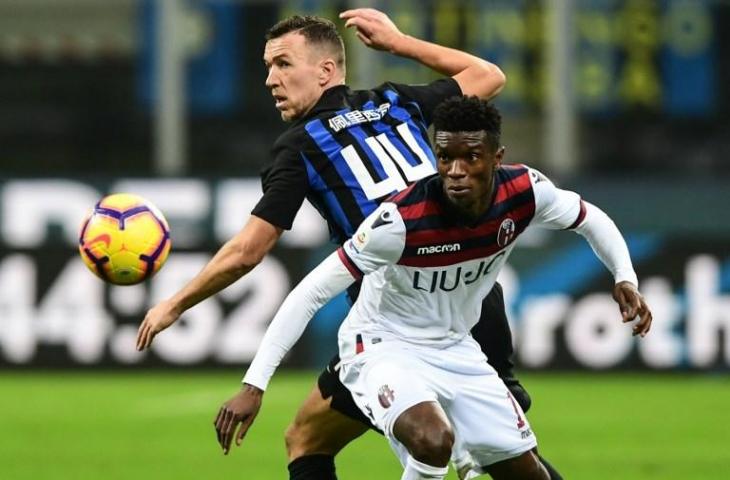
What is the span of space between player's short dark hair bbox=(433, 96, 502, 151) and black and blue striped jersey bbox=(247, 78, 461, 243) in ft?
1.99

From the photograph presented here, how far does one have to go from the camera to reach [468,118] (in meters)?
6.20

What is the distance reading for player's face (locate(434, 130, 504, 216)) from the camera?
6160 millimetres

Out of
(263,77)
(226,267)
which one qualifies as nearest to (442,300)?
(226,267)

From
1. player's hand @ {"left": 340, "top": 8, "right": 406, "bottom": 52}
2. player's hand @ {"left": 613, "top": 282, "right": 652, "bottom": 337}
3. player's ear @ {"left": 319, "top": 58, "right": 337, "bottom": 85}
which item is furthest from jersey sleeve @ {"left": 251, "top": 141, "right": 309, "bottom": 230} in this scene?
player's hand @ {"left": 613, "top": 282, "right": 652, "bottom": 337}

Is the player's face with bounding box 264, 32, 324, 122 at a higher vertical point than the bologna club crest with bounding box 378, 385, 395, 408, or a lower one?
higher

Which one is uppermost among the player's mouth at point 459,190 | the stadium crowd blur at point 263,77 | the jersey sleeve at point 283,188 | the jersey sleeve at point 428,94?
the jersey sleeve at point 428,94

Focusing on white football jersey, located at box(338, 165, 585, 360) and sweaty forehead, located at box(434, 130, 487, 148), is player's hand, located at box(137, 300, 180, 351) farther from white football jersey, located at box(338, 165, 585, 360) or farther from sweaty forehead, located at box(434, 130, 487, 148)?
sweaty forehead, located at box(434, 130, 487, 148)

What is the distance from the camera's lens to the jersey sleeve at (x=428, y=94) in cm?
716

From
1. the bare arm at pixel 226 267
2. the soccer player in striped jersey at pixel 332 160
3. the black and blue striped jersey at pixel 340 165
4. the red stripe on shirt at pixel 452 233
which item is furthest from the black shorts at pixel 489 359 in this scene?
the red stripe on shirt at pixel 452 233

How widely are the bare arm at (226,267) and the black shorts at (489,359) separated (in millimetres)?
550

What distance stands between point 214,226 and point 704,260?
393 centimetres

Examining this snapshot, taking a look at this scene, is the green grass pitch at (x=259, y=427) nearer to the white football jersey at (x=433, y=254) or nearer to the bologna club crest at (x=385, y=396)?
the white football jersey at (x=433, y=254)

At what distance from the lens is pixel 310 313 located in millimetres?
6301

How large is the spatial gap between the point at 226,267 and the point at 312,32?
41.6 inches
